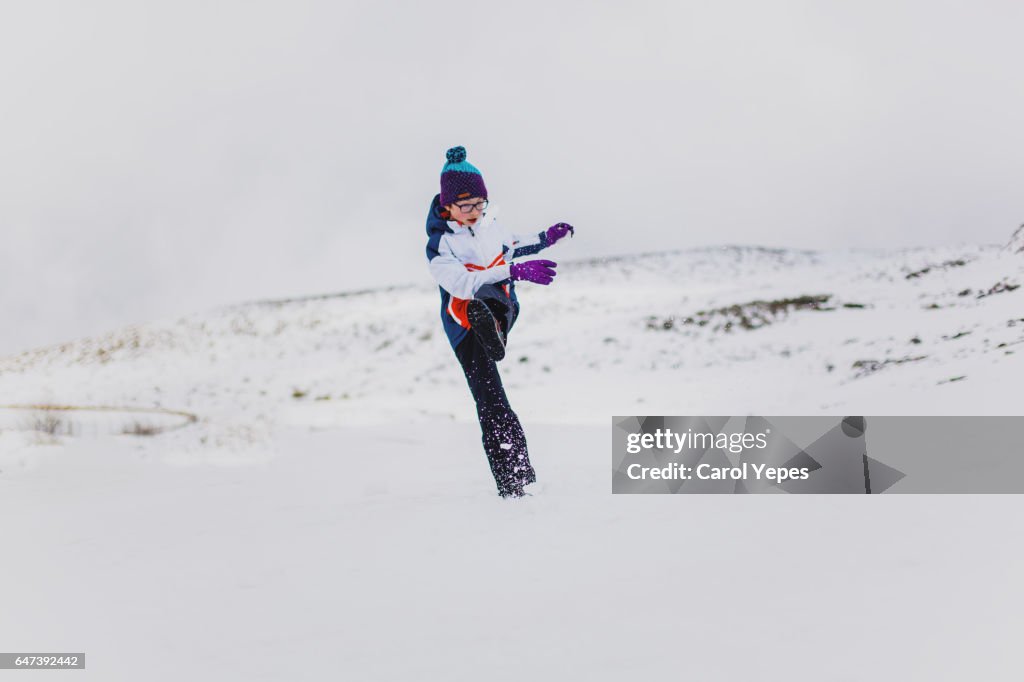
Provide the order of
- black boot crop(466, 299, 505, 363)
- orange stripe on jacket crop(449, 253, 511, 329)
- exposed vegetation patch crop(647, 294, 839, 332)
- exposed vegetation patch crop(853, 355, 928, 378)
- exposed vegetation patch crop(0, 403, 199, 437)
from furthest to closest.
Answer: exposed vegetation patch crop(647, 294, 839, 332)
exposed vegetation patch crop(0, 403, 199, 437)
exposed vegetation patch crop(853, 355, 928, 378)
orange stripe on jacket crop(449, 253, 511, 329)
black boot crop(466, 299, 505, 363)

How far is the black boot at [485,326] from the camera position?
338 cm

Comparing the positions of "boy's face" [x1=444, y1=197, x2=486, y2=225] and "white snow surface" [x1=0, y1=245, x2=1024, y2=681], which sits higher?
"boy's face" [x1=444, y1=197, x2=486, y2=225]

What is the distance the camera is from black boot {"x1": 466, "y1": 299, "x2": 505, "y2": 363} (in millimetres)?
3377

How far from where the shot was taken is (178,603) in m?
2.32

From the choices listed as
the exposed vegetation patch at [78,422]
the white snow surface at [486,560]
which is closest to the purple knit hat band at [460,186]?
the white snow surface at [486,560]

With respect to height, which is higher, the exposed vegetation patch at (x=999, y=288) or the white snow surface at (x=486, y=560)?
the exposed vegetation patch at (x=999, y=288)

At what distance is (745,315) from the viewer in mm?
14234

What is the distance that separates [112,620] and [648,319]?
46.4ft

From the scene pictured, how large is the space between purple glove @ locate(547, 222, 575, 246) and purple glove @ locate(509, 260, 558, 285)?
1.05 feet

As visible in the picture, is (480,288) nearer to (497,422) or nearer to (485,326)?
(485,326)

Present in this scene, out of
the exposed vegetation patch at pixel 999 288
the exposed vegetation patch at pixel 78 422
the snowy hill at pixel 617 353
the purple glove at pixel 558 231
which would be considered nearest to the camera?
the purple glove at pixel 558 231

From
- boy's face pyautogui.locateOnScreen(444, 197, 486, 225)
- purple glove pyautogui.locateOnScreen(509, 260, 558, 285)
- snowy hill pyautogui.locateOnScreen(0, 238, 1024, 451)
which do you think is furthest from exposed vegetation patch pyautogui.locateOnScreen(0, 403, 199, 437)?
purple glove pyautogui.locateOnScreen(509, 260, 558, 285)

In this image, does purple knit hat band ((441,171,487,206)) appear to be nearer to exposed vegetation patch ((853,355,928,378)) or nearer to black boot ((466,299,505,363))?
black boot ((466,299,505,363))

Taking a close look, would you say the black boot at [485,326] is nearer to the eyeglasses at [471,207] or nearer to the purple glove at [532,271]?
the purple glove at [532,271]
